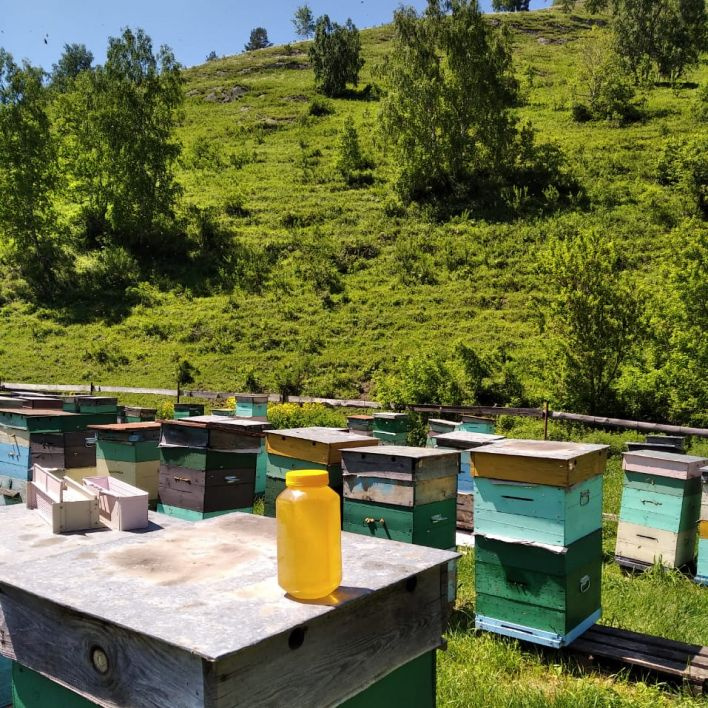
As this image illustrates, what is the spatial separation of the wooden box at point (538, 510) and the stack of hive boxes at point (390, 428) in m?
4.72

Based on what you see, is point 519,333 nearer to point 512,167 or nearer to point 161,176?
point 512,167

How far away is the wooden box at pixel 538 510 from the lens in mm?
4156

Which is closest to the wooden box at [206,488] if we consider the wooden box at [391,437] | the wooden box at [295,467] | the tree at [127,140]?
the wooden box at [295,467]

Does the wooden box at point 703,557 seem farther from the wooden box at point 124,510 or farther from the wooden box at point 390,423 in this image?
the wooden box at point 124,510

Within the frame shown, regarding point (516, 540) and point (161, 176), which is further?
point (161, 176)

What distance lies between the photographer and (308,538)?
1.86m

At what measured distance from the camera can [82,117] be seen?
98.6 ft

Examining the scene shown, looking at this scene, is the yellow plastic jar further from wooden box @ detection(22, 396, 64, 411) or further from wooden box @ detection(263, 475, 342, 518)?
wooden box @ detection(22, 396, 64, 411)

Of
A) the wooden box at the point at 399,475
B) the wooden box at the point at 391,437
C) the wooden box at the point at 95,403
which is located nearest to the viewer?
the wooden box at the point at 399,475

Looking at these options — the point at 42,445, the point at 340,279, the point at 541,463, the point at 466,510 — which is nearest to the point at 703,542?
the point at 466,510

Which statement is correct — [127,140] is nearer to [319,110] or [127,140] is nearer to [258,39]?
[319,110]

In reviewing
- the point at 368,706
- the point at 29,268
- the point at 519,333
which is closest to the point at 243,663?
the point at 368,706

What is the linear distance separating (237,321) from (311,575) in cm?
2303

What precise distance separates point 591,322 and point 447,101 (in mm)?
19024
